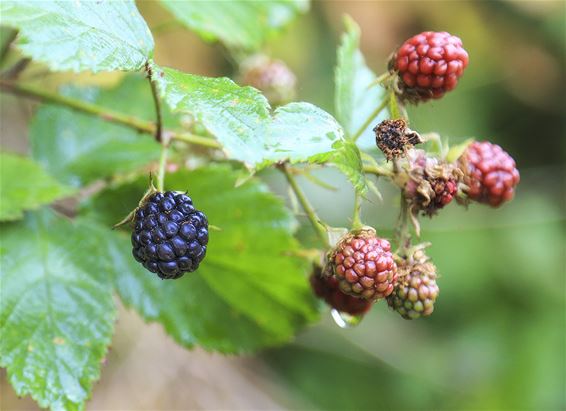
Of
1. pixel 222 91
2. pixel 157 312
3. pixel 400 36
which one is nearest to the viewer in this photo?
pixel 222 91

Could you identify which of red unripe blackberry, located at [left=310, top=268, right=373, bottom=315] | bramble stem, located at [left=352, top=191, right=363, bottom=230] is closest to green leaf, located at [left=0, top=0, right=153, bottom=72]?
bramble stem, located at [left=352, top=191, right=363, bottom=230]

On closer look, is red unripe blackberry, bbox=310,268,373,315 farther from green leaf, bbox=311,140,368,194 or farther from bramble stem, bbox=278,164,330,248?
green leaf, bbox=311,140,368,194

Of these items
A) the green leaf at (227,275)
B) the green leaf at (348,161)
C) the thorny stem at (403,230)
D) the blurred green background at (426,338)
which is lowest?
the blurred green background at (426,338)

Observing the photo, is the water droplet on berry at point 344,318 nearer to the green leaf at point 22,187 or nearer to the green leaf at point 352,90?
the green leaf at point 352,90

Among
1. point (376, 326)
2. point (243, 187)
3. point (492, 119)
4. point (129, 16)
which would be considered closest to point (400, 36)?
point (492, 119)

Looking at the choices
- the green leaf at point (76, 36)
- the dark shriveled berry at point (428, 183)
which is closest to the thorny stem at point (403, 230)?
the dark shriveled berry at point (428, 183)

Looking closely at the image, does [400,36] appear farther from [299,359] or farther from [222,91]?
[222,91]

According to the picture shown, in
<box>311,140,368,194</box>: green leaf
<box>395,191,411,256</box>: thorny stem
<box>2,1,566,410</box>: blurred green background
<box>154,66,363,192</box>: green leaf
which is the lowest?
<box>2,1,566,410</box>: blurred green background
